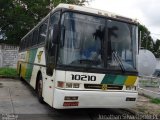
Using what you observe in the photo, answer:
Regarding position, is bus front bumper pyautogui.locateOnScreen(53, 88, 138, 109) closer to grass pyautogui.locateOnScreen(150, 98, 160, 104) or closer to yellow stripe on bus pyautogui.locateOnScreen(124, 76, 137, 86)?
yellow stripe on bus pyautogui.locateOnScreen(124, 76, 137, 86)

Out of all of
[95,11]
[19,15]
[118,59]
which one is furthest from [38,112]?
[19,15]

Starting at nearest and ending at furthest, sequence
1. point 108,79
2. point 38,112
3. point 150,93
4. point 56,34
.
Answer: point 56,34
point 108,79
point 38,112
point 150,93

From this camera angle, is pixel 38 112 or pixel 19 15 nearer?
pixel 38 112

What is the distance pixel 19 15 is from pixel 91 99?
2566 centimetres

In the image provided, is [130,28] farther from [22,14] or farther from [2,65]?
[22,14]

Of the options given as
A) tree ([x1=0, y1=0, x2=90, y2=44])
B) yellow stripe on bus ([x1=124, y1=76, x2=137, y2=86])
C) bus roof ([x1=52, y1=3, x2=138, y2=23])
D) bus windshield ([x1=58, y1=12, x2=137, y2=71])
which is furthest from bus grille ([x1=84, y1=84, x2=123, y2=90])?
tree ([x1=0, y1=0, x2=90, y2=44])

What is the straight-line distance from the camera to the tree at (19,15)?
3209 centimetres

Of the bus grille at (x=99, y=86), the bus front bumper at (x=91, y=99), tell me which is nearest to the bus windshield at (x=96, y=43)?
the bus grille at (x=99, y=86)

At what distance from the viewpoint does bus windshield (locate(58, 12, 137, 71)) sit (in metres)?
8.18

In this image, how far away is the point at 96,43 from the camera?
8.55 m

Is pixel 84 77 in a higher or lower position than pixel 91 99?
higher

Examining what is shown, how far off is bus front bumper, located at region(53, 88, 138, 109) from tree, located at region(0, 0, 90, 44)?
23.8 meters

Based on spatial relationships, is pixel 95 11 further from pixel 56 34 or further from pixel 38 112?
pixel 38 112

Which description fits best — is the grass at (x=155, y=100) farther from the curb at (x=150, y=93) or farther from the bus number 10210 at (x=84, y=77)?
the bus number 10210 at (x=84, y=77)
